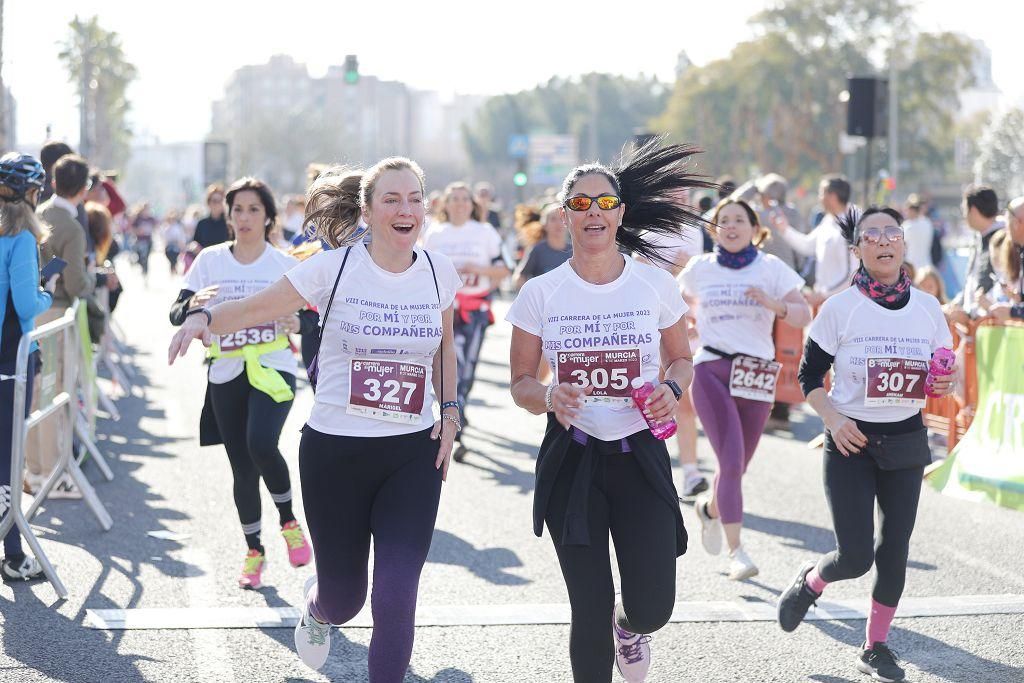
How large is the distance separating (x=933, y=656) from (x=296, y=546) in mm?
2915

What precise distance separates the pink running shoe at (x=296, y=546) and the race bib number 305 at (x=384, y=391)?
7.19ft

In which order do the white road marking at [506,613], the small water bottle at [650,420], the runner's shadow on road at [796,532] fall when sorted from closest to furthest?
the small water bottle at [650,420]
the white road marking at [506,613]
the runner's shadow on road at [796,532]

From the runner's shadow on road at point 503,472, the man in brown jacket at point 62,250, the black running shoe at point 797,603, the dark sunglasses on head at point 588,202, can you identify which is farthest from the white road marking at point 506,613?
the runner's shadow on road at point 503,472

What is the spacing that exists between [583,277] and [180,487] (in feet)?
17.6

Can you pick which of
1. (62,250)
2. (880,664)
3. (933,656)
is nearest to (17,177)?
(62,250)

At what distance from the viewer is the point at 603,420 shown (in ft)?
14.4

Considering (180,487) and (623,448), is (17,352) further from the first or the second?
(623,448)

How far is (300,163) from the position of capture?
127 metres

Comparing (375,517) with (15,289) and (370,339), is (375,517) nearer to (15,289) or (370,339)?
(370,339)

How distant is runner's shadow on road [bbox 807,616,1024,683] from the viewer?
205 inches

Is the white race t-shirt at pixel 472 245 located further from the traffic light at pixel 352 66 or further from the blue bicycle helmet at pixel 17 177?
the traffic light at pixel 352 66

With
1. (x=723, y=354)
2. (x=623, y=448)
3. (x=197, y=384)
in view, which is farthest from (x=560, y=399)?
(x=197, y=384)

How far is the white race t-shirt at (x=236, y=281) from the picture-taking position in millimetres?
6378

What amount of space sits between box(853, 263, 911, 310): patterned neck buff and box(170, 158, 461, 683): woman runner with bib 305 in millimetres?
1760
